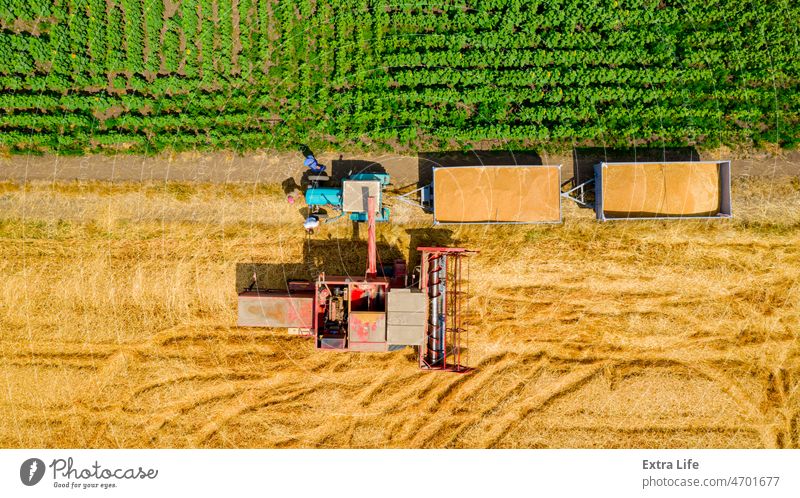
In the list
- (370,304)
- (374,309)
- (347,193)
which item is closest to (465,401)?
(374,309)

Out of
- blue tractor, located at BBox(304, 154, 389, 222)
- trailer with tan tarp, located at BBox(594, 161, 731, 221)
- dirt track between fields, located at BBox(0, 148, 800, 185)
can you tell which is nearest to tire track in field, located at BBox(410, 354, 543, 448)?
trailer with tan tarp, located at BBox(594, 161, 731, 221)

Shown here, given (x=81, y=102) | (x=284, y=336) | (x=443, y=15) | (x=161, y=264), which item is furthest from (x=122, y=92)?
(x=443, y=15)

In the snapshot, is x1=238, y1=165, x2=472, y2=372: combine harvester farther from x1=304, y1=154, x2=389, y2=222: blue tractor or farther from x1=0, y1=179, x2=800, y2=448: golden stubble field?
x1=0, y1=179, x2=800, y2=448: golden stubble field

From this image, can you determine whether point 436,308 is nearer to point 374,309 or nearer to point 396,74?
point 374,309

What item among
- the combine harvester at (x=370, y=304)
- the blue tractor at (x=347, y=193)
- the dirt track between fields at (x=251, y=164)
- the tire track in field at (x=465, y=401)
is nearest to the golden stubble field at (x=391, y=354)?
the tire track in field at (x=465, y=401)

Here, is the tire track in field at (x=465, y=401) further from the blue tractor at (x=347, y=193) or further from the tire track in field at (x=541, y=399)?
the blue tractor at (x=347, y=193)
